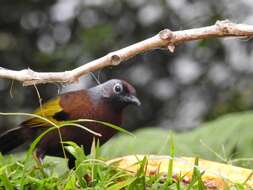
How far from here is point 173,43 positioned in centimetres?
294

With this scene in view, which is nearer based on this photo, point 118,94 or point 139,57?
point 118,94

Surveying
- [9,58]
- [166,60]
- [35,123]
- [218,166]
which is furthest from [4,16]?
[218,166]

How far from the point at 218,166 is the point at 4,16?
5.75 metres

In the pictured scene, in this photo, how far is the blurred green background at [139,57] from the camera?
832cm

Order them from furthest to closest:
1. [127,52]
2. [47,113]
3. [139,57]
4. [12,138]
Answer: [139,57] < [12,138] < [47,113] < [127,52]

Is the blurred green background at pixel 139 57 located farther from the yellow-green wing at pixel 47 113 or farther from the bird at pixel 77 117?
the yellow-green wing at pixel 47 113

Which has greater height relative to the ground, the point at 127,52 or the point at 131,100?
the point at 127,52

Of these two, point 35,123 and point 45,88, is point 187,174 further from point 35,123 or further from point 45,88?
point 45,88

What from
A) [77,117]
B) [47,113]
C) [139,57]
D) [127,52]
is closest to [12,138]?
[47,113]

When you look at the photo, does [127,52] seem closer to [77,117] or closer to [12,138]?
[77,117]

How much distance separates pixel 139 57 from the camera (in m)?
8.64

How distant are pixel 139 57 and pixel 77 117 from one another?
4.28 metres

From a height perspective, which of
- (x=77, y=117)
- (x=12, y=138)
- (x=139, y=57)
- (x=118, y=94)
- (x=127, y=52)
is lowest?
(x=12, y=138)

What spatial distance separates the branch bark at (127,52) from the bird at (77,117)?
4.32 ft
